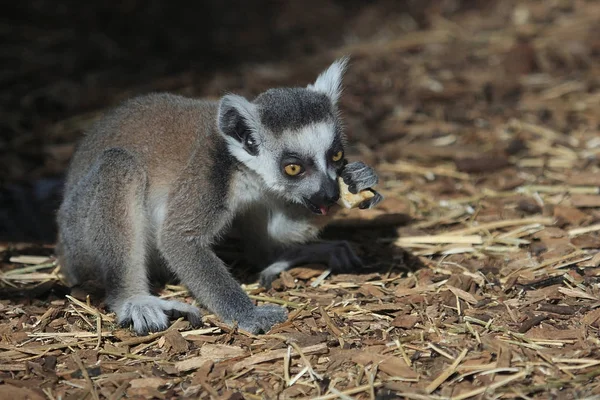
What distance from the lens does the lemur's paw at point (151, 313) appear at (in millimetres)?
5668

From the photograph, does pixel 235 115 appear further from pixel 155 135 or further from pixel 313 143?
pixel 155 135

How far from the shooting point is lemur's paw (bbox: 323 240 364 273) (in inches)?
261

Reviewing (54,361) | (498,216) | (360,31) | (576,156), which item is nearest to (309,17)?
(360,31)

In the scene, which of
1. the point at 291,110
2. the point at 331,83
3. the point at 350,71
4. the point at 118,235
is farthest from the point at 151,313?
the point at 350,71

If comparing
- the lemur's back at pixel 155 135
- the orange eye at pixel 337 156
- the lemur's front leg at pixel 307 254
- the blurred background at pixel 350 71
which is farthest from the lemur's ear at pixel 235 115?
the blurred background at pixel 350 71

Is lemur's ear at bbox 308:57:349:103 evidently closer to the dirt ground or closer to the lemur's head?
the lemur's head

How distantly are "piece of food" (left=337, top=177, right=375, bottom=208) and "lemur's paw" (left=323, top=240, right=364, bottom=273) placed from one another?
0.82 metres

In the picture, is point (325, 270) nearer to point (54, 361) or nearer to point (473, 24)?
point (54, 361)

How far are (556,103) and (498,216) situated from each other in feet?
10.6

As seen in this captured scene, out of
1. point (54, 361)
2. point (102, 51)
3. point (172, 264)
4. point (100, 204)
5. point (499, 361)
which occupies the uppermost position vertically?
point (102, 51)

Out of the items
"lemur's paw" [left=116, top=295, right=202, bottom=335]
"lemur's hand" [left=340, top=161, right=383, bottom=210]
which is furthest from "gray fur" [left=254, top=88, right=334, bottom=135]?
"lemur's paw" [left=116, top=295, right=202, bottom=335]

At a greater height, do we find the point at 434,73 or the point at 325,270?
the point at 434,73

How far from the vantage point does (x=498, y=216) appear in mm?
7277

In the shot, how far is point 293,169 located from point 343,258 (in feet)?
4.08
